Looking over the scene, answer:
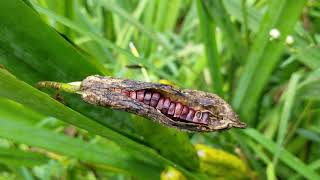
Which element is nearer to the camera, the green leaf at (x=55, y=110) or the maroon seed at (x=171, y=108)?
the green leaf at (x=55, y=110)

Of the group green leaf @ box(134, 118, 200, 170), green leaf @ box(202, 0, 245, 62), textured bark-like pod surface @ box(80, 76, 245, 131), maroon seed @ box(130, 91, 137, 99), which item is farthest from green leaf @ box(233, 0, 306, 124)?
maroon seed @ box(130, 91, 137, 99)

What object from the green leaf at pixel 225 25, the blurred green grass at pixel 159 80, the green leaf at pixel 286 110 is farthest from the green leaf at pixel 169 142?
the green leaf at pixel 225 25

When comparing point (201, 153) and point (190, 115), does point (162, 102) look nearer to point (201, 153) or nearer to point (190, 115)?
point (190, 115)

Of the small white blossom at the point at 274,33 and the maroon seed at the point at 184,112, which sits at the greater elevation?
the small white blossom at the point at 274,33

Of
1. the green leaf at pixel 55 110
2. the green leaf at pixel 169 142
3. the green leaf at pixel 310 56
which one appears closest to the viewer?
the green leaf at pixel 55 110

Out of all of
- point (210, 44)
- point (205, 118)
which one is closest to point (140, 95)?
point (205, 118)

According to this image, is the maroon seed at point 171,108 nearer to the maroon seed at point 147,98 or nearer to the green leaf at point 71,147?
the maroon seed at point 147,98

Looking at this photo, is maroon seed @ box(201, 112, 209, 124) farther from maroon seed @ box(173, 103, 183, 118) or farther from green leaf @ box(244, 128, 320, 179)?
green leaf @ box(244, 128, 320, 179)

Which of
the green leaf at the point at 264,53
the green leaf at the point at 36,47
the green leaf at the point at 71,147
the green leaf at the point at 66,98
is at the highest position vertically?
the green leaf at the point at 264,53
